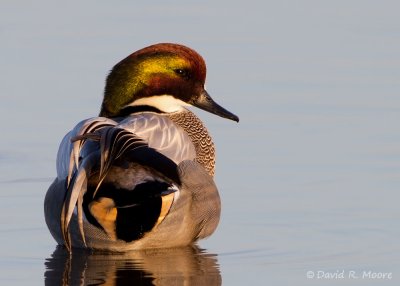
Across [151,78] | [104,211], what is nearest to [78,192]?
[104,211]

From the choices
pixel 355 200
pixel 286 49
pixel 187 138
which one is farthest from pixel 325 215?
pixel 286 49

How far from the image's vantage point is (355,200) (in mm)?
9969

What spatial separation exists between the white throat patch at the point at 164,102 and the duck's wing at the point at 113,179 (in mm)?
953

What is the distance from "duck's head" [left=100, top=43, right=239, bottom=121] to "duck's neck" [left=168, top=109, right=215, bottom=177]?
0.10 m

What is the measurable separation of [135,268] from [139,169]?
21.6 inches

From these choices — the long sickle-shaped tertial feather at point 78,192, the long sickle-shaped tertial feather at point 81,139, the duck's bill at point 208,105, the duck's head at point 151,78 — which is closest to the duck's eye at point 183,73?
the duck's head at point 151,78

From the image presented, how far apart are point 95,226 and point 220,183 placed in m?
1.79

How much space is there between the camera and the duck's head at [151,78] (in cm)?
997

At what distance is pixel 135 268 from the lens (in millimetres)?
8688

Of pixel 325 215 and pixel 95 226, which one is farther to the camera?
pixel 325 215

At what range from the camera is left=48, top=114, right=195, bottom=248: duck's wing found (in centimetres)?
863

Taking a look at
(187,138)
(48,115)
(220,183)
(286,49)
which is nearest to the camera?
(187,138)

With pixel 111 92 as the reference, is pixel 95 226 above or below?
below

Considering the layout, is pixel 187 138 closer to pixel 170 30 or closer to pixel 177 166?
pixel 177 166
